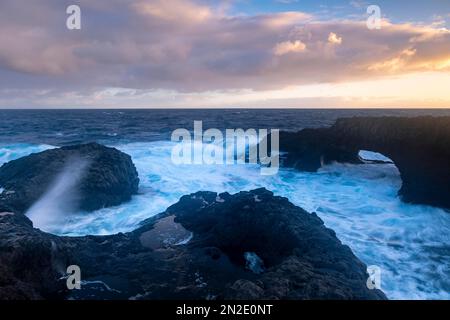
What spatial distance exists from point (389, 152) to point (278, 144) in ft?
34.6

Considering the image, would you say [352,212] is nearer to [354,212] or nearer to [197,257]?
[354,212]

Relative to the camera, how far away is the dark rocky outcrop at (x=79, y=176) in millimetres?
12117

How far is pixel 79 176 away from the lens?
13367 mm

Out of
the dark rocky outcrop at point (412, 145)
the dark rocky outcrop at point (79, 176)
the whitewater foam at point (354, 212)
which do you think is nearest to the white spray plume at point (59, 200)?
the dark rocky outcrop at point (79, 176)

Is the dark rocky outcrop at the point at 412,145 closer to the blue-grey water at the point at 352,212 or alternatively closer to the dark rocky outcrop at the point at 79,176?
the blue-grey water at the point at 352,212

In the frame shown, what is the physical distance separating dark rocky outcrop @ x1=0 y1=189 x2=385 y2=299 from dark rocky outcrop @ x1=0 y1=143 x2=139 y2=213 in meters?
3.77

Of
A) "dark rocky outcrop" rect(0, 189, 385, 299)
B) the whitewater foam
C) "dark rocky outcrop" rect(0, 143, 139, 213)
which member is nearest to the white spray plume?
"dark rocky outcrop" rect(0, 143, 139, 213)

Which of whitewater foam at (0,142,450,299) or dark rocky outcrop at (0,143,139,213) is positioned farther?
dark rocky outcrop at (0,143,139,213)

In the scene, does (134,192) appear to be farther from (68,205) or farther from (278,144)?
(278,144)

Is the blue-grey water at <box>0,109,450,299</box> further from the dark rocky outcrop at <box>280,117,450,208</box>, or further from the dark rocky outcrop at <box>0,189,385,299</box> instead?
the dark rocky outcrop at <box>0,189,385,299</box>

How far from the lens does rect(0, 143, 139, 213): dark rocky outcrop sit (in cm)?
1212

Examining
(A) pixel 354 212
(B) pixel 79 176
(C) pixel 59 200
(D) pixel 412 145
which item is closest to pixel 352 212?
(A) pixel 354 212

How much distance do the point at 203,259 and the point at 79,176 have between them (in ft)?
25.7
